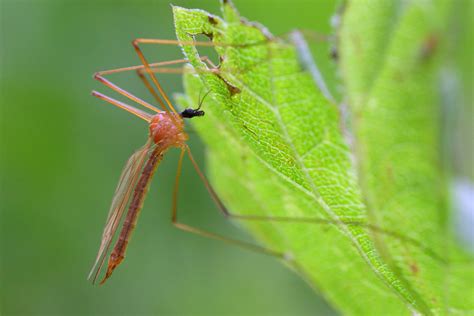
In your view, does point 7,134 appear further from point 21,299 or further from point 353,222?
point 353,222

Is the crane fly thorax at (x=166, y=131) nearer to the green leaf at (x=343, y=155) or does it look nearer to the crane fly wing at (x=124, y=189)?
the crane fly wing at (x=124, y=189)

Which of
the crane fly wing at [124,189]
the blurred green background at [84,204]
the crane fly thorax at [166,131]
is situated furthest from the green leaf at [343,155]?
the blurred green background at [84,204]

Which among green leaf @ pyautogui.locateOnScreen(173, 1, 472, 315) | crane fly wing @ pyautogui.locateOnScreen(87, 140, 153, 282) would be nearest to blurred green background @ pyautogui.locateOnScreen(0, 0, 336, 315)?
crane fly wing @ pyautogui.locateOnScreen(87, 140, 153, 282)

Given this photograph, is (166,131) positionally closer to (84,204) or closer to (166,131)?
(166,131)

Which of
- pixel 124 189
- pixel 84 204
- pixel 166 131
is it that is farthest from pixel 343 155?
pixel 84 204

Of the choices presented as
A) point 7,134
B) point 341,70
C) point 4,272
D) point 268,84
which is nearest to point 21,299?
point 4,272

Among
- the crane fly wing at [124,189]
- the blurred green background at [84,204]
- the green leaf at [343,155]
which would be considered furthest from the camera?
the blurred green background at [84,204]

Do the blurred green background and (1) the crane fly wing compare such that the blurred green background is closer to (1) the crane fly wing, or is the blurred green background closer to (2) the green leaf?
(1) the crane fly wing

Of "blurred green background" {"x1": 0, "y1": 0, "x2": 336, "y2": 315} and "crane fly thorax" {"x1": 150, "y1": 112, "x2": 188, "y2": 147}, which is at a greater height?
"crane fly thorax" {"x1": 150, "y1": 112, "x2": 188, "y2": 147}
